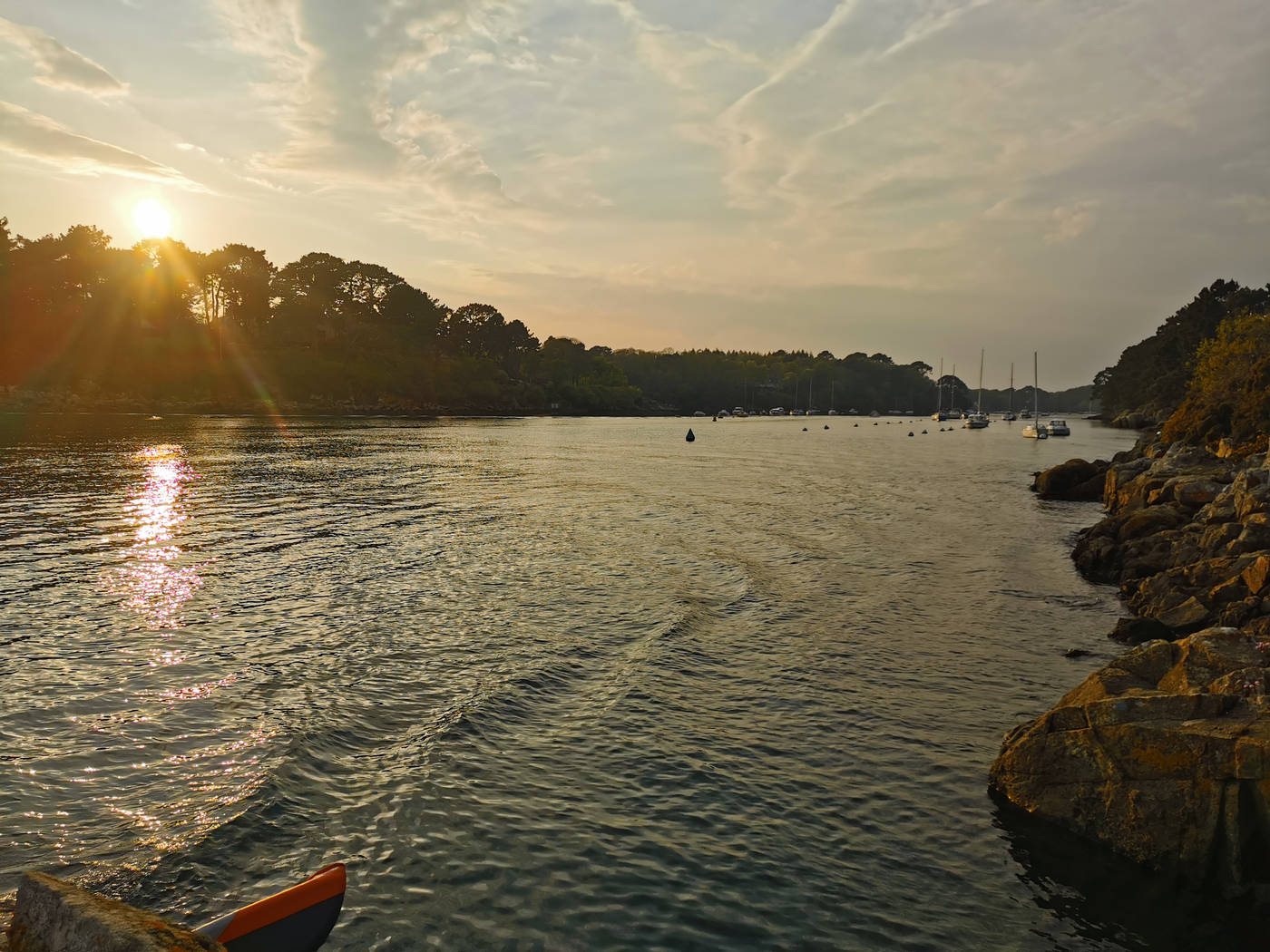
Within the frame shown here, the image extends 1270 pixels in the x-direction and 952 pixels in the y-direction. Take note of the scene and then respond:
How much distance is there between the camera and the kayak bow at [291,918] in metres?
7.68

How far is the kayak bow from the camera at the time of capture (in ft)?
25.2

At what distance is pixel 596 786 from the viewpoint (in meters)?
12.4

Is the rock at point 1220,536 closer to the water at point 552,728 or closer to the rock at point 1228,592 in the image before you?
the water at point 552,728

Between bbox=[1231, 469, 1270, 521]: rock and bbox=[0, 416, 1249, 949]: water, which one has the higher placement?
bbox=[1231, 469, 1270, 521]: rock

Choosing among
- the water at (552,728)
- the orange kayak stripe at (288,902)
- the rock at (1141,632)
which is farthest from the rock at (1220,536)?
the orange kayak stripe at (288,902)

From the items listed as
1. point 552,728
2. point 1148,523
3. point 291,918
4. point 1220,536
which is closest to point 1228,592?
point 1220,536

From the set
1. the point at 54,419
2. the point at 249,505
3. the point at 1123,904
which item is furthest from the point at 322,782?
the point at 54,419

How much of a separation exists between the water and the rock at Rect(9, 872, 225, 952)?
2.85 meters

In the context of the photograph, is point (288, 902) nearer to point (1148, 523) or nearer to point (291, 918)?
point (291, 918)

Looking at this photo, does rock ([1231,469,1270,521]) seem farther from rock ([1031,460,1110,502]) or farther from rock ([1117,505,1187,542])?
→ rock ([1031,460,1110,502])

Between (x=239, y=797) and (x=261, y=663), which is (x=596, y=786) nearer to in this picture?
(x=239, y=797)

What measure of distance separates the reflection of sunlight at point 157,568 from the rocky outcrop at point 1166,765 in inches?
684

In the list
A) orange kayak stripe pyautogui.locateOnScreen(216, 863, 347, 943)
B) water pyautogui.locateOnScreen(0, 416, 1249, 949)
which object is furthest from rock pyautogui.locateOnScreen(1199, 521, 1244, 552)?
orange kayak stripe pyautogui.locateOnScreen(216, 863, 347, 943)

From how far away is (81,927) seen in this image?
20.0ft
